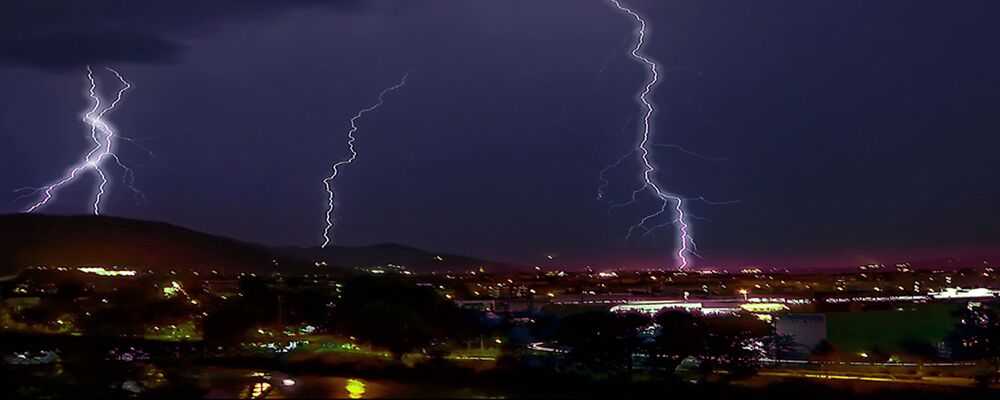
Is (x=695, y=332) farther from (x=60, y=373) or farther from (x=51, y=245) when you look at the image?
(x=51, y=245)

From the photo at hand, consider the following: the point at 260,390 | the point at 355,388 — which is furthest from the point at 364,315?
Answer: the point at 260,390

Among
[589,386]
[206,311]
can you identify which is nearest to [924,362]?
[589,386]

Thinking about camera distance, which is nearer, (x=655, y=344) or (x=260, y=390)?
(x=260, y=390)

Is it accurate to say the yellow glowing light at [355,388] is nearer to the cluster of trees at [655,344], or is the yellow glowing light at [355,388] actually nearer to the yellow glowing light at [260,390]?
the yellow glowing light at [260,390]

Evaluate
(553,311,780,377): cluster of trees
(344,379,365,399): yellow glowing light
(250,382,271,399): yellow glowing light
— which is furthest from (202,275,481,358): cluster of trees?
(250,382,271,399): yellow glowing light

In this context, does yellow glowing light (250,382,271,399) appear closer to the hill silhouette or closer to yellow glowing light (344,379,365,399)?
yellow glowing light (344,379,365,399)

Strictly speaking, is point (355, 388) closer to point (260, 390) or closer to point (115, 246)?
point (260, 390)
